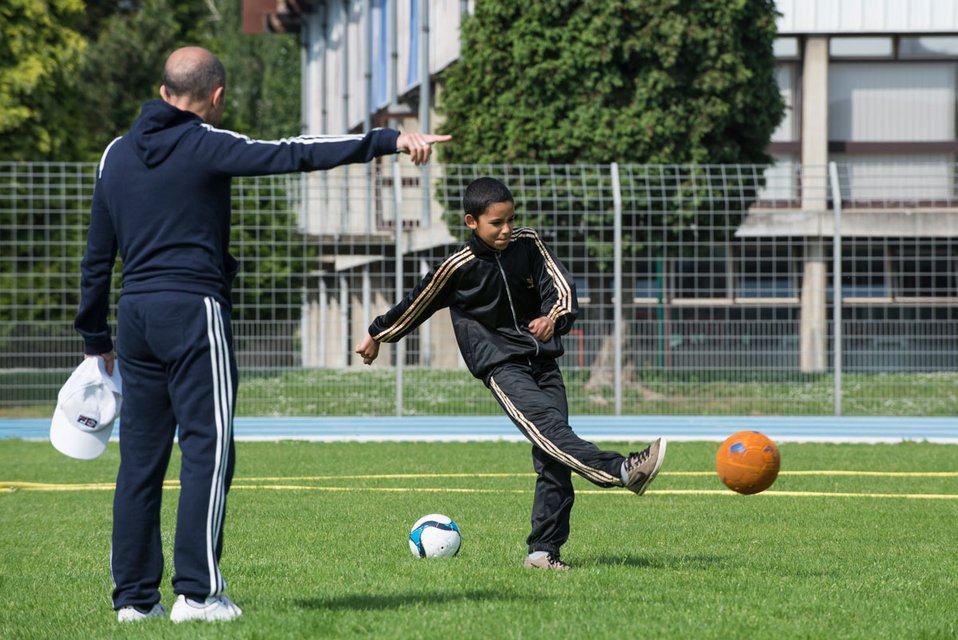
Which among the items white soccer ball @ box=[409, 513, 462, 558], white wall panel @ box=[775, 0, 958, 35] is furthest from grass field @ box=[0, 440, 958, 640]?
white wall panel @ box=[775, 0, 958, 35]

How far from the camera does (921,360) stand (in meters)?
16.8

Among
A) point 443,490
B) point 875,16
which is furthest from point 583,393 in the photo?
point 875,16

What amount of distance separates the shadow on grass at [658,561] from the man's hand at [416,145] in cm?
242

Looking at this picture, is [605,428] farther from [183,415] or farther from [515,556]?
[183,415]

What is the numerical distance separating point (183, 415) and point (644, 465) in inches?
71.8

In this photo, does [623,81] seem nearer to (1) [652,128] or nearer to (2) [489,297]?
(1) [652,128]

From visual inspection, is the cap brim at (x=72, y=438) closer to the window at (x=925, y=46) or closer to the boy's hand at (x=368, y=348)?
the boy's hand at (x=368, y=348)

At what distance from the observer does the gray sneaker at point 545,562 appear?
6.14 meters

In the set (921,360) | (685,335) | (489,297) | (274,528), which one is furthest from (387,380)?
(489,297)

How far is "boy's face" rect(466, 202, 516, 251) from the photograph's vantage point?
20.5ft

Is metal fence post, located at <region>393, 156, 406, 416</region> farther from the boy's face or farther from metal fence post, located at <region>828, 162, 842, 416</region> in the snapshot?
the boy's face

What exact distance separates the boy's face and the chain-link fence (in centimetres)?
913

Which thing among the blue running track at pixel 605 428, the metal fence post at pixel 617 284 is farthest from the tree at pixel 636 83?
the blue running track at pixel 605 428

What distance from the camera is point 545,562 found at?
617cm
